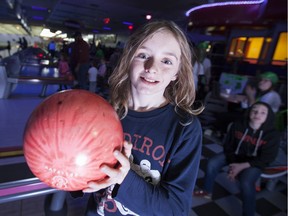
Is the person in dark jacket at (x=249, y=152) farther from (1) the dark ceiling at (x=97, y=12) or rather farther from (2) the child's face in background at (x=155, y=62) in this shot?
(1) the dark ceiling at (x=97, y=12)

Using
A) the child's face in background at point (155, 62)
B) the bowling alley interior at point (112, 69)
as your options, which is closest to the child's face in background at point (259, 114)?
the bowling alley interior at point (112, 69)

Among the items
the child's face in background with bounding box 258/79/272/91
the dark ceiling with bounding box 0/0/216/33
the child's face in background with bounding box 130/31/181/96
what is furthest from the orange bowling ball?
the dark ceiling with bounding box 0/0/216/33

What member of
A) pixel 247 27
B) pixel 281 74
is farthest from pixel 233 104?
pixel 247 27

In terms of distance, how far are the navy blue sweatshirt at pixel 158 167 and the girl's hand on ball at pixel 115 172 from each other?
0.12ft

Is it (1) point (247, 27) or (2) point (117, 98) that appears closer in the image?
(2) point (117, 98)

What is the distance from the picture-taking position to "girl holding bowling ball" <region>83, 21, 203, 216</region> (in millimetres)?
629

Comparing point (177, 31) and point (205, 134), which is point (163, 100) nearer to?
point (177, 31)

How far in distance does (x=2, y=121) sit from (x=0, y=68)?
1574mm

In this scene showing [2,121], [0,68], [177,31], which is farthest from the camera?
[0,68]

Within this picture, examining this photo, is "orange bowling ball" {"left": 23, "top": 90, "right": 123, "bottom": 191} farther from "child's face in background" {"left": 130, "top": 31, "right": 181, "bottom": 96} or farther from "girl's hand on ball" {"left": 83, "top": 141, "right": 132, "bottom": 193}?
"child's face in background" {"left": 130, "top": 31, "right": 181, "bottom": 96}

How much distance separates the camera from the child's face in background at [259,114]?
1.85 metres

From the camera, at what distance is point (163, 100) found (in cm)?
85

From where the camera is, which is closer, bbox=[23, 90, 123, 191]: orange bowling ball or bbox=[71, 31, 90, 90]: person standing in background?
bbox=[23, 90, 123, 191]: orange bowling ball

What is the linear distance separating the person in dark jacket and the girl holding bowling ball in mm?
1246
